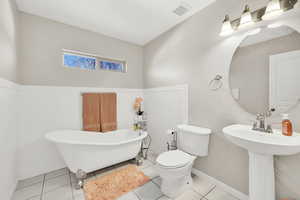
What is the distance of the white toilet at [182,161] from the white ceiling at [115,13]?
5.90 ft

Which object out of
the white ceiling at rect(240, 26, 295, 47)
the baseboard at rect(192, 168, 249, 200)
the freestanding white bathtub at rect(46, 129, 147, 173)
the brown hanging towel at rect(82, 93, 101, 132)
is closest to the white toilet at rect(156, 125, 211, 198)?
the baseboard at rect(192, 168, 249, 200)

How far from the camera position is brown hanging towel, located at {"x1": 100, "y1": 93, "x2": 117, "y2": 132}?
2441mm

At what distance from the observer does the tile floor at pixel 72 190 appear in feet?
4.92

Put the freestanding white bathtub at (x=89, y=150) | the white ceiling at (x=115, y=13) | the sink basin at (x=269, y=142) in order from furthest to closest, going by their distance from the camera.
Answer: the white ceiling at (x=115, y=13) < the freestanding white bathtub at (x=89, y=150) < the sink basin at (x=269, y=142)

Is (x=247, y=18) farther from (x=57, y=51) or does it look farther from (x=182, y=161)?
(x=57, y=51)

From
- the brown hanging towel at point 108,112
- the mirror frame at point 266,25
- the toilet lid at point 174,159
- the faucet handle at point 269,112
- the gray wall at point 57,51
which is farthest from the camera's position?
the brown hanging towel at point 108,112

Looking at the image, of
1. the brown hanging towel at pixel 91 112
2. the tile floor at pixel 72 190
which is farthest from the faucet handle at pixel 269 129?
the brown hanging towel at pixel 91 112

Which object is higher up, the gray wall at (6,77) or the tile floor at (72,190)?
the gray wall at (6,77)

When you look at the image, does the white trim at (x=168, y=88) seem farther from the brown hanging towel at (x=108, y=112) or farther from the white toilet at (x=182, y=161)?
the brown hanging towel at (x=108, y=112)

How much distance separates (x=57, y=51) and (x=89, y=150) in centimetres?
176

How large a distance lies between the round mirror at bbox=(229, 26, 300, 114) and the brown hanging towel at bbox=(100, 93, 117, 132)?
2096mm

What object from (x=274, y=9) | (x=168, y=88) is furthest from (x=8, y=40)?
(x=274, y=9)

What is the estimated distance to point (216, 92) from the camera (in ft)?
5.43

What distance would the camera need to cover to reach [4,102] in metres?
1.30
